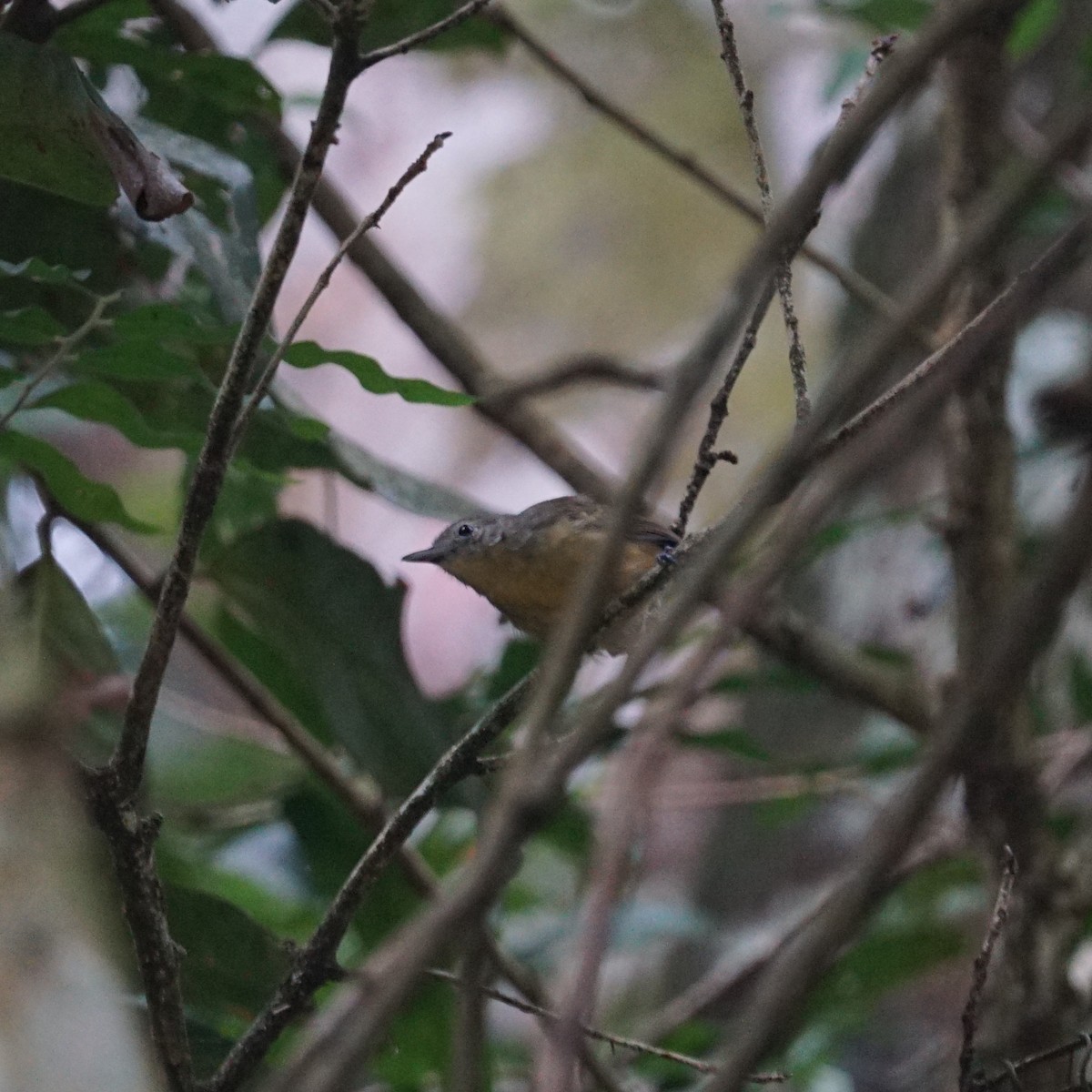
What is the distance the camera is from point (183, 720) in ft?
9.71

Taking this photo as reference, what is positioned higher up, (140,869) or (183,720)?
(183,720)

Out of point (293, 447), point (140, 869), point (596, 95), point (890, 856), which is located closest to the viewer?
point (890, 856)

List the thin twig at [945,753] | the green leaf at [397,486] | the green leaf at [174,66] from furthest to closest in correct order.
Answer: the green leaf at [397,486] < the green leaf at [174,66] < the thin twig at [945,753]

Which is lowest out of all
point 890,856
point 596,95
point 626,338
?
point 890,856

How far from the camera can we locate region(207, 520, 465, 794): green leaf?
2379 mm

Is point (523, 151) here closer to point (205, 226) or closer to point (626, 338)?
point (626, 338)

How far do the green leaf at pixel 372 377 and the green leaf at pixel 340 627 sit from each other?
0.73 m

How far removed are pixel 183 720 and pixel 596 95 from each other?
1.45 metres

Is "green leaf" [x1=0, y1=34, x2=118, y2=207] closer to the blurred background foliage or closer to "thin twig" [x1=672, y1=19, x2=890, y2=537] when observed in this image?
the blurred background foliage

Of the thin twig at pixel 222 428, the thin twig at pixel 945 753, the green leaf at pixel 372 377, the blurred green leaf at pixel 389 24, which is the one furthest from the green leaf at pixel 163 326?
the thin twig at pixel 945 753

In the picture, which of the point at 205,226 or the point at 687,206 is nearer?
the point at 205,226

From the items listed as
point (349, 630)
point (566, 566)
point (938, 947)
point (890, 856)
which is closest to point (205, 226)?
point (349, 630)

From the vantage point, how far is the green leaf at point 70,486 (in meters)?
1.87

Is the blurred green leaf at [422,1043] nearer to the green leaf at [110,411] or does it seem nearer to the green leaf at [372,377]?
the green leaf at [110,411]
